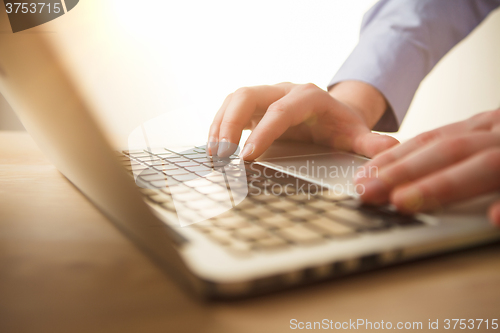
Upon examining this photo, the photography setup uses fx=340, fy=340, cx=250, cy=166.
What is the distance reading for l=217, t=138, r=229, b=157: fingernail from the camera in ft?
1.76

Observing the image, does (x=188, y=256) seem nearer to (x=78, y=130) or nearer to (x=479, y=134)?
(x=78, y=130)

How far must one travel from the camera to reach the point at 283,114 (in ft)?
1.87

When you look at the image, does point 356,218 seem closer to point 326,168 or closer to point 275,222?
point 275,222

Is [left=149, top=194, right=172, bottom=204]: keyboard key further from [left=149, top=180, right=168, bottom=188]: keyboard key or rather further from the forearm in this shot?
the forearm

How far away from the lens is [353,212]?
0.25 m

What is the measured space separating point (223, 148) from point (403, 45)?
62 centimetres

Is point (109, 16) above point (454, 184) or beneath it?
above

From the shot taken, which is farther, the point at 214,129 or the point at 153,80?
the point at 153,80

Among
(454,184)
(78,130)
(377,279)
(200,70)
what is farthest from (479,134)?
(200,70)

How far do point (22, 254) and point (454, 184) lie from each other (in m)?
0.32

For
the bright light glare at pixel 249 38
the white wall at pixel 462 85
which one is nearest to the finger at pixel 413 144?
the bright light glare at pixel 249 38

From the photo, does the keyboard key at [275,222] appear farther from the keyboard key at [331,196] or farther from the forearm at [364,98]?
the forearm at [364,98]

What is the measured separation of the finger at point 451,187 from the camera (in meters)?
0.25

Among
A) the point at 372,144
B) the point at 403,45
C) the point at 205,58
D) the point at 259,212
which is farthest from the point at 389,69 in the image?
the point at 205,58
